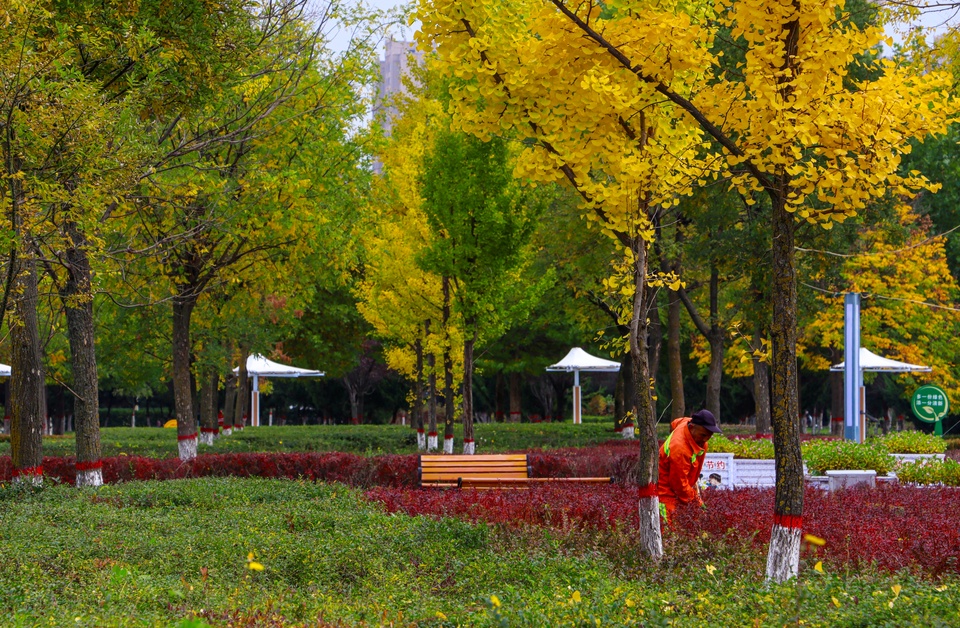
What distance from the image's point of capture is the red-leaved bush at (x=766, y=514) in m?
7.95

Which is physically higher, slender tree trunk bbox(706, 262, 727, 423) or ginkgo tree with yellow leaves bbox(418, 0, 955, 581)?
ginkgo tree with yellow leaves bbox(418, 0, 955, 581)

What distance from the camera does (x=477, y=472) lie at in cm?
1435

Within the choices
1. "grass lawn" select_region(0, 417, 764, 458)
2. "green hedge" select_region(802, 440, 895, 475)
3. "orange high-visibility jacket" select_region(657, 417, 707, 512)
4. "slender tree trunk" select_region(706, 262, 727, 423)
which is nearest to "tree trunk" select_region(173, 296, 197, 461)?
"grass lawn" select_region(0, 417, 764, 458)

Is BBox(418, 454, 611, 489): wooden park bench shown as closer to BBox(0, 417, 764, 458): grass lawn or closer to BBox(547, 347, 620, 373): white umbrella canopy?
BBox(0, 417, 764, 458): grass lawn

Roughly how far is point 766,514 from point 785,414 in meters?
3.08

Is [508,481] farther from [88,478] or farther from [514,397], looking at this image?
[514,397]

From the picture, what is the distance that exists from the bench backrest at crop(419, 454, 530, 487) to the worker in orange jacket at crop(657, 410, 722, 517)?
461cm

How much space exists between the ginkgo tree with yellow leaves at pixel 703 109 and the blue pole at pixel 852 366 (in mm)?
8411

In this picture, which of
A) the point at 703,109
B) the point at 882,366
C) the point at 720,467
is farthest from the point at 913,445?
the point at 882,366

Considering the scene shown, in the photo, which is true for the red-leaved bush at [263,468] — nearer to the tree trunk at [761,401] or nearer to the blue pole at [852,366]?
the blue pole at [852,366]

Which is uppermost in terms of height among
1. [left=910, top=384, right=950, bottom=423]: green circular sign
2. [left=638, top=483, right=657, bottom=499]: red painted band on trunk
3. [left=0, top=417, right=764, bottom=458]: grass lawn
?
[left=910, top=384, right=950, bottom=423]: green circular sign

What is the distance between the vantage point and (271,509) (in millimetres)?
11078

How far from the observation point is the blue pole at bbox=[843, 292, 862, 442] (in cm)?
1634

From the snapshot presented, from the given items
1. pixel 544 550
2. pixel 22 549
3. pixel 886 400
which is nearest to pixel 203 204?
pixel 22 549
